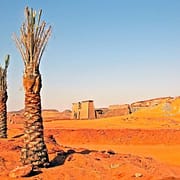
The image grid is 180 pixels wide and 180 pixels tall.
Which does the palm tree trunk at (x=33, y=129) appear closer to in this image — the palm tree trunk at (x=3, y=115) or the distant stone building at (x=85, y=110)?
the palm tree trunk at (x=3, y=115)

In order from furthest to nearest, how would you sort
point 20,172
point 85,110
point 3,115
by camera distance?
point 85,110 < point 3,115 < point 20,172

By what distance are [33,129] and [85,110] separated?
147 feet

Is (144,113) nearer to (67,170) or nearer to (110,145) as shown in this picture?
(110,145)

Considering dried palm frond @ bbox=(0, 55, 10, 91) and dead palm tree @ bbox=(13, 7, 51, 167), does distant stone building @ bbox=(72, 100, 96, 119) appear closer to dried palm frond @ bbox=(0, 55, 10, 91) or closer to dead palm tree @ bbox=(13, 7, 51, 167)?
dried palm frond @ bbox=(0, 55, 10, 91)

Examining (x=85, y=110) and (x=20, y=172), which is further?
(x=85, y=110)

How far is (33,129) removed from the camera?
1136 centimetres

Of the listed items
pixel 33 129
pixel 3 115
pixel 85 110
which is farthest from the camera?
pixel 85 110

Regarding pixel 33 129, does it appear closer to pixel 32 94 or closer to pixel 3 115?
pixel 32 94

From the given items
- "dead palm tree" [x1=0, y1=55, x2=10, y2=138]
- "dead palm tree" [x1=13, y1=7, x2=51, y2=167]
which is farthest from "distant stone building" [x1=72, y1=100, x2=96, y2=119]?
"dead palm tree" [x1=13, y1=7, x2=51, y2=167]

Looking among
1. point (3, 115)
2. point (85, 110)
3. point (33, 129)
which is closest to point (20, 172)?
point (33, 129)

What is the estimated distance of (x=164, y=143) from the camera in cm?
2625

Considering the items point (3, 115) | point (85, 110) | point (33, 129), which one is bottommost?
point (33, 129)

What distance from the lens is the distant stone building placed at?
5431 cm

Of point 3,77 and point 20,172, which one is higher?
point 3,77
